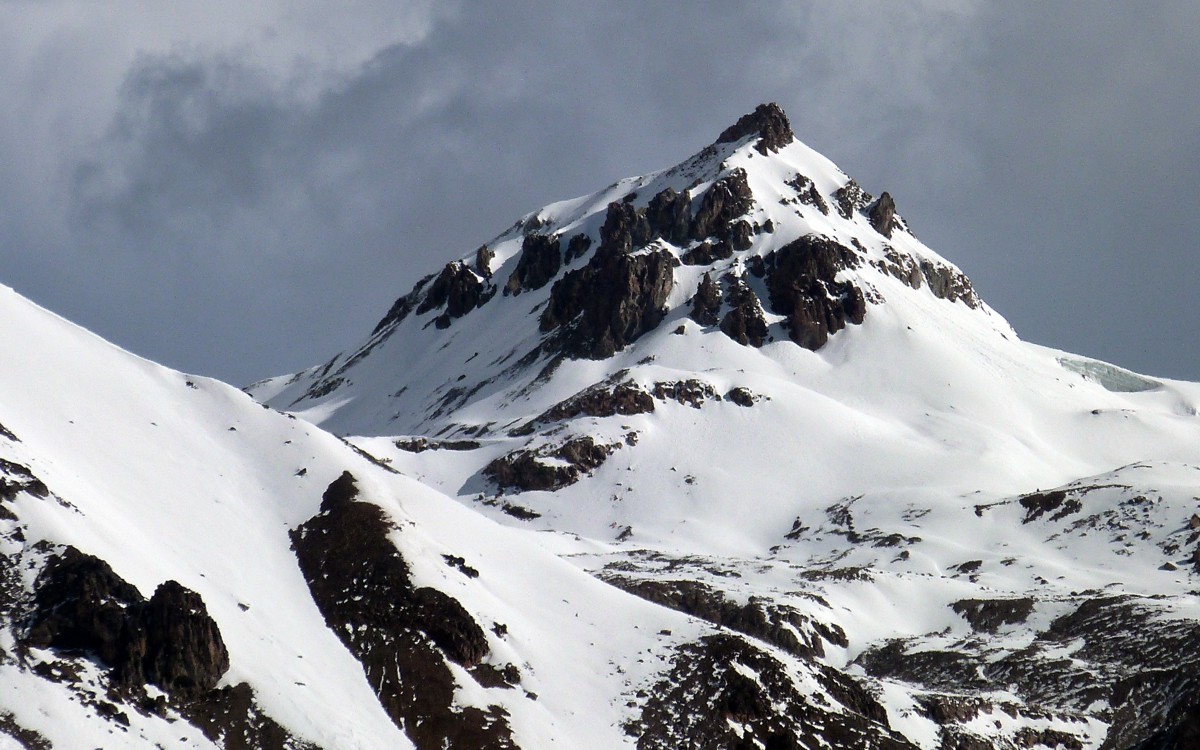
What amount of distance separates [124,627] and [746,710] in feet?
104

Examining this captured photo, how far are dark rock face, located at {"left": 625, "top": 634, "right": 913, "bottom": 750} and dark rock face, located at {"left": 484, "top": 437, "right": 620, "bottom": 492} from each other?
9887 cm

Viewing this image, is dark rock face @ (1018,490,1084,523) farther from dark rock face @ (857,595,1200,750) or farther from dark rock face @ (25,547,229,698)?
dark rock face @ (25,547,229,698)

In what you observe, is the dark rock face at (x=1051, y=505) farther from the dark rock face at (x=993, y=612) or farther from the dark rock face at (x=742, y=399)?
the dark rock face at (x=742, y=399)

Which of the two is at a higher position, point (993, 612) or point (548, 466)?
point (548, 466)

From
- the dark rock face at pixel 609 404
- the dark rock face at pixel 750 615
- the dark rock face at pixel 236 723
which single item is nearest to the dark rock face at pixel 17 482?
the dark rock face at pixel 236 723

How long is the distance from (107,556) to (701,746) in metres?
30.8

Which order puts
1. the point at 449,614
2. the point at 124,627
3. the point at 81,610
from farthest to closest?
the point at 449,614 → the point at 124,627 → the point at 81,610

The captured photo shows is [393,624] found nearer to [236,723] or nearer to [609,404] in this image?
[236,723]

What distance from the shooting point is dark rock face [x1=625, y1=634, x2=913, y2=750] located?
69.1 m

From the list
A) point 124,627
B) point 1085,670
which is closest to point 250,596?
point 124,627

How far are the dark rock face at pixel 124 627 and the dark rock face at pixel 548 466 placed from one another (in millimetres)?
114422

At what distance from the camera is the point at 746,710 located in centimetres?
7094

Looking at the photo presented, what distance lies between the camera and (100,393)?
85188mm

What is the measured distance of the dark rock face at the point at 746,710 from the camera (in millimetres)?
69125
